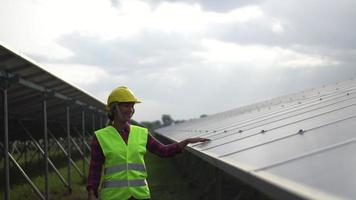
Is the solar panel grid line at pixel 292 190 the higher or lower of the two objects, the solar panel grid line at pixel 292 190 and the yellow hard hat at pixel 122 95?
the lower

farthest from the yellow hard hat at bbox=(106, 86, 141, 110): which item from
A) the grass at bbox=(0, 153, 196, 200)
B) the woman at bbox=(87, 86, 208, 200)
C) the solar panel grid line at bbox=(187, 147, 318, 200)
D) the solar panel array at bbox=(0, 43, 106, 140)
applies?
the grass at bbox=(0, 153, 196, 200)

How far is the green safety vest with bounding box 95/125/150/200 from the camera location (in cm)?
446

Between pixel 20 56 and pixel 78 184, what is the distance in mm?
9438

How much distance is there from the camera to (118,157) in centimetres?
447

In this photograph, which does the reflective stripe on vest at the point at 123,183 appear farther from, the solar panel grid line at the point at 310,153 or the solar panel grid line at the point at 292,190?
the solar panel grid line at the point at 292,190

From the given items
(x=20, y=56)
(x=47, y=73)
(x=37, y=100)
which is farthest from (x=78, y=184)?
(x=20, y=56)

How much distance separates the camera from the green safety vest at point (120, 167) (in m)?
4.46

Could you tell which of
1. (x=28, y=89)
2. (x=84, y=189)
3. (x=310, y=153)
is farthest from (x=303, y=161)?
(x=84, y=189)

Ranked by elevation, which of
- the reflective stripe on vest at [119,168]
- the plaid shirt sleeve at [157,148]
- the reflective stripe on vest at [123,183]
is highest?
the plaid shirt sleeve at [157,148]

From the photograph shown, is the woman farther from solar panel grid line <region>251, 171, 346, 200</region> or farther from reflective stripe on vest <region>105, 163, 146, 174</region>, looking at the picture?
solar panel grid line <region>251, 171, 346, 200</region>

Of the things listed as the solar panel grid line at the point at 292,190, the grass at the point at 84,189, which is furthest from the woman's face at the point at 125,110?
the grass at the point at 84,189

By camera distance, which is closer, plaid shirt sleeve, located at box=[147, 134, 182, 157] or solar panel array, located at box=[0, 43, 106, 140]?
plaid shirt sleeve, located at box=[147, 134, 182, 157]

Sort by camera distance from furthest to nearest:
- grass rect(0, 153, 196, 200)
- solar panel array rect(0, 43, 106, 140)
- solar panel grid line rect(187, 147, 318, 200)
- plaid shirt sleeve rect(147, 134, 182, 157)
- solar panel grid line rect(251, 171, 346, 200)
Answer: grass rect(0, 153, 196, 200)
solar panel array rect(0, 43, 106, 140)
plaid shirt sleeve rect(147, 134, 182, 157)
solar panel grid line rect(187, 147, 318, 200)
solar panel grid line rect(251, 171, 346, 200)

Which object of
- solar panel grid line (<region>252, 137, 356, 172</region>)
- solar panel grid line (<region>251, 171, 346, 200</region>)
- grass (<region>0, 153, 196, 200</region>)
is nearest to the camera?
solar panel grid line (<region>251, 171, 346, 200</region>)
